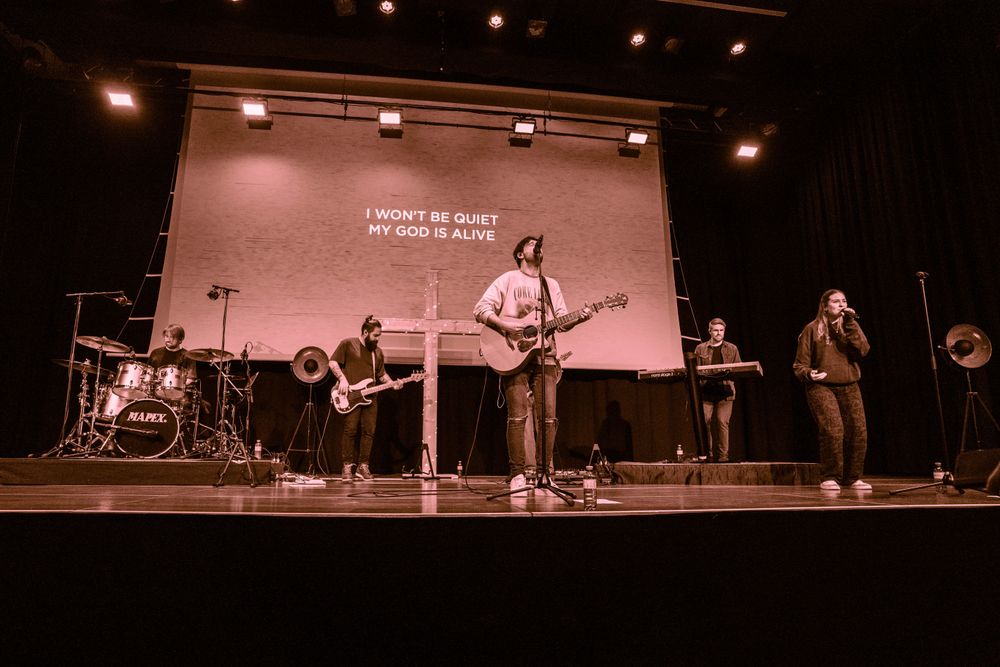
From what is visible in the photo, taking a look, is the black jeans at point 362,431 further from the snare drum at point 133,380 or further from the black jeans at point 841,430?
the black jeans at point 841,430

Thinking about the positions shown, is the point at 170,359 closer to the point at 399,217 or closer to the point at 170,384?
the point at 170,384

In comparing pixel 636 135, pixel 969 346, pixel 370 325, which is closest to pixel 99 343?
pixel 370 325

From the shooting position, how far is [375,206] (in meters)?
8.23

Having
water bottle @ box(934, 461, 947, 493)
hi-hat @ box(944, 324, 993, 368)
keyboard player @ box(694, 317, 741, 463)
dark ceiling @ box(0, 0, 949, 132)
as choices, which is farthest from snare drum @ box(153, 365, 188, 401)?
water bottle @ box(934, 461, 947, 493)

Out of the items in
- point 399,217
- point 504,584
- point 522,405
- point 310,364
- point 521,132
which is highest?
point 521,132

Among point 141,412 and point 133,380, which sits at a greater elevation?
point 133,380

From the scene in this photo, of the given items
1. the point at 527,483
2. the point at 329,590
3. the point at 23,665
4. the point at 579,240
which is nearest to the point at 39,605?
the point at 23,665

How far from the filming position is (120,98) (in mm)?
7719

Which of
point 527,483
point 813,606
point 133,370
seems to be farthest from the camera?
point 133,370

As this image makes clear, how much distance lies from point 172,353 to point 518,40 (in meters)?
5.85

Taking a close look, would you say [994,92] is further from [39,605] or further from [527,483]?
[39,605]

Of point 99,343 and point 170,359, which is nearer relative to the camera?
point 99,343

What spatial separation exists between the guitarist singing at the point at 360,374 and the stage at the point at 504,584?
4.82m

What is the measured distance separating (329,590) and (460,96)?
8.16m
